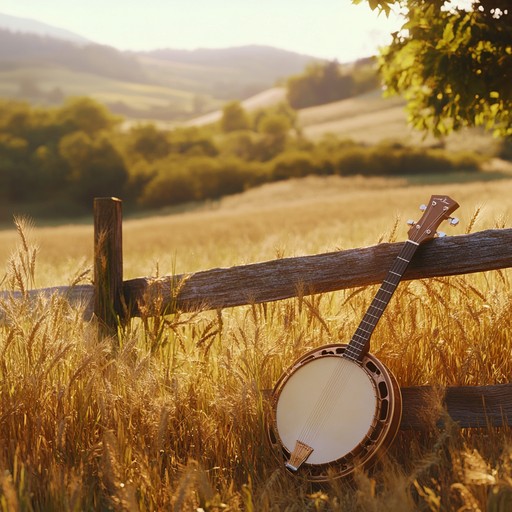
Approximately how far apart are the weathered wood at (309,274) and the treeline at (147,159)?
48.0 metres

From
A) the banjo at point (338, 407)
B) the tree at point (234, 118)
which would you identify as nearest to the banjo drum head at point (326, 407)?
the banjo at point (338, 407)

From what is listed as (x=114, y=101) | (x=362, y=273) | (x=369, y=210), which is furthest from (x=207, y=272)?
(x=114, y=101)

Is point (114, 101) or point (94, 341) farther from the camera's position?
point (114, 101)

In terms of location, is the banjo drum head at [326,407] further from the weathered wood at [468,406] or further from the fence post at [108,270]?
the fence post at [108,270]

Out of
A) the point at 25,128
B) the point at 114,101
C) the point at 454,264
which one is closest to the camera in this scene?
the point at 454,264

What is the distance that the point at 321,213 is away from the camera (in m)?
22.3

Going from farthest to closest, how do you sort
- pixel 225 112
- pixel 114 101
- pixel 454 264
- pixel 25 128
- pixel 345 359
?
pixel 114 101
pixel 225 112
pixel 25 128
pixel 454 264
pixel 345 359

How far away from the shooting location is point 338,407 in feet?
10.8

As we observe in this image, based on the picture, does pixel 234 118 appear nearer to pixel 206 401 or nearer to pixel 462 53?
pixel 462 53

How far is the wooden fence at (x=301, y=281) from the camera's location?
136 inches

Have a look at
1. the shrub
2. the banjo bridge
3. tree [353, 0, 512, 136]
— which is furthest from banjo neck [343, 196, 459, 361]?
the shrub

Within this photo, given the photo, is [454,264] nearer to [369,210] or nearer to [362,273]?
[362,273]

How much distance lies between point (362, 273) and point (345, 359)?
593 mm

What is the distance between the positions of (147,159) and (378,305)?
222ft
